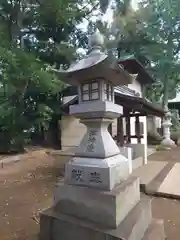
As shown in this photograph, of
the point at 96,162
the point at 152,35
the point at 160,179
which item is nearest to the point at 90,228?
the point at 96,162

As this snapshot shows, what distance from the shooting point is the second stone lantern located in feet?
8.91

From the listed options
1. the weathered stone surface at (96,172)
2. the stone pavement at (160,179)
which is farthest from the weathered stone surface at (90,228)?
the stone pavement at (160,179)

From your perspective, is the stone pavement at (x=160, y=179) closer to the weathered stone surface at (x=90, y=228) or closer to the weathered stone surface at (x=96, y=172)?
the weathered stone surface at (x=90, y=228)

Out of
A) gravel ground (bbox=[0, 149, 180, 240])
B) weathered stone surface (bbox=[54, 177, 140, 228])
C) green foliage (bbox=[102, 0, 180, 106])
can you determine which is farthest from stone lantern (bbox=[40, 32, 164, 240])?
green foliage (bbox=[102, 0, 180, 106])

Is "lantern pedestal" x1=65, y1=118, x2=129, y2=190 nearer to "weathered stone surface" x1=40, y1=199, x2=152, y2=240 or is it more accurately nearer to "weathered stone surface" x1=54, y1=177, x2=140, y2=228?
"weathered stone surface" x1=54, y1=177, x2=140, y2=228

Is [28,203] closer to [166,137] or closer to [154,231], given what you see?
[154,231]

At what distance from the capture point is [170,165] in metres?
8.30

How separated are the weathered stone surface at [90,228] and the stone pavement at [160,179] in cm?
238

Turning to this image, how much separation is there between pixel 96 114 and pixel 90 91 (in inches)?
13.6

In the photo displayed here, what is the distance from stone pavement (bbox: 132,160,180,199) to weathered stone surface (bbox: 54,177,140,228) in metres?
2.55

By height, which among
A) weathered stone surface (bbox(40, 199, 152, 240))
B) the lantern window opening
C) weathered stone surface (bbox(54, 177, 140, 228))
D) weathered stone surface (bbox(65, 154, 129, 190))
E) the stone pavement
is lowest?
the stone pavement

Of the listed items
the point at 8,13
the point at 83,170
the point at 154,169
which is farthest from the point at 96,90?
the point at 8,13

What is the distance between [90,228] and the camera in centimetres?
260

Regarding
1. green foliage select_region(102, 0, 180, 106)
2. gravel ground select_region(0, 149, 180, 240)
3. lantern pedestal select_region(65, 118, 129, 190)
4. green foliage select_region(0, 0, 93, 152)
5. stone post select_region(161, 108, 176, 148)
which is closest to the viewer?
Answer: lantern pedestal select_region(65, 118, 129, 190)
